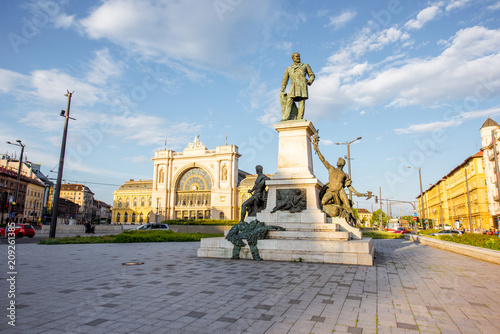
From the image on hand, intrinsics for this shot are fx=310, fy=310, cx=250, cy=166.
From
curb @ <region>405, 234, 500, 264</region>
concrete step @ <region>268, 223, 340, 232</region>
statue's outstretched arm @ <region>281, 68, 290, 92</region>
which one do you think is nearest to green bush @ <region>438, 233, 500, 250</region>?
curb @ <region>405, 234, 500, 264</region>

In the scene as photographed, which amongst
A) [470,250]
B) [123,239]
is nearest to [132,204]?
[123,239]

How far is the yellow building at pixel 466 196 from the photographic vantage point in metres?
53.2

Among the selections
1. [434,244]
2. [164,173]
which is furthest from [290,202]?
[164,173]

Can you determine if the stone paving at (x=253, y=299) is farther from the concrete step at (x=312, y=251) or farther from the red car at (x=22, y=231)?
the red car at (x=22, y=231)

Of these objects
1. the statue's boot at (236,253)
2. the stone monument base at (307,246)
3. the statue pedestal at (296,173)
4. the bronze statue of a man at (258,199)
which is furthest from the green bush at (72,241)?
the statue pedestal at (296,173)

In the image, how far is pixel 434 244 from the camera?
16.8 m

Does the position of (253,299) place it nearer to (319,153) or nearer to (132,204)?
(319,153)

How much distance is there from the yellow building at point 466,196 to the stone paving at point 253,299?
40.3 m

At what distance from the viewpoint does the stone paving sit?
156 inches

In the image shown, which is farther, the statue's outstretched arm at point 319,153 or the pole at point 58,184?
the pole at point 58,184

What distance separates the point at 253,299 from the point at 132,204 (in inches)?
3613

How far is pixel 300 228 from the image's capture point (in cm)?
1057

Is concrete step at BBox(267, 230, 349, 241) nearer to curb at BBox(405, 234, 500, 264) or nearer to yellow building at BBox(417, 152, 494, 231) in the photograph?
curb at BBox(405, 234, 500, 264)

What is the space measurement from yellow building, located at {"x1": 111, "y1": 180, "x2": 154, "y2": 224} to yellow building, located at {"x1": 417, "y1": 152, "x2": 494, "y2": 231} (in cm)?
7147
